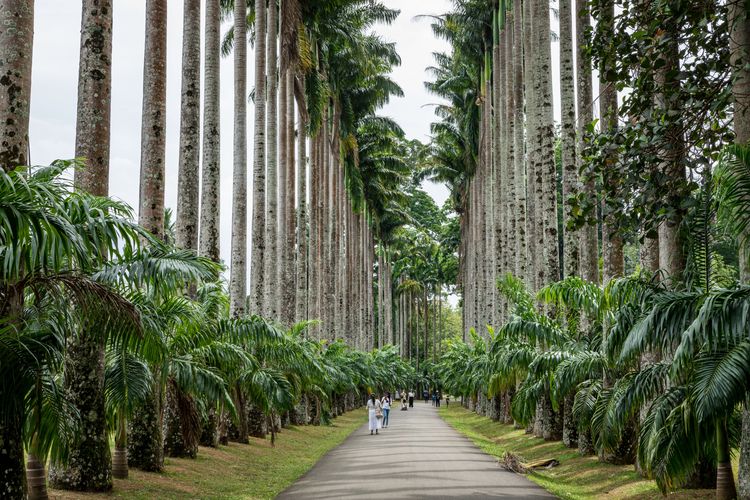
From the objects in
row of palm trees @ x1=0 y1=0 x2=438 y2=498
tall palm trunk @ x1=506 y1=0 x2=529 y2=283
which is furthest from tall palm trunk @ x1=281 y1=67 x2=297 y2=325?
tall palm trunk @ x1=506 y1=0 x2=529 y2=283

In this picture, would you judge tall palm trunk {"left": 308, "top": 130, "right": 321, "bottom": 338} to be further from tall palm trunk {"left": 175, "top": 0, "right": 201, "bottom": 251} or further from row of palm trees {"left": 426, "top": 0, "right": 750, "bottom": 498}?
tall palm trunk {"left": 175, "top": 0, "right": 201, "bottom": 251}

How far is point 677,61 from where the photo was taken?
1130 centimetres

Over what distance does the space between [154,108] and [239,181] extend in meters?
8.44

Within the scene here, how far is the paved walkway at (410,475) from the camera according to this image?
12602 millimetres

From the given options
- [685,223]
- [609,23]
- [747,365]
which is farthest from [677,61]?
[747,365]

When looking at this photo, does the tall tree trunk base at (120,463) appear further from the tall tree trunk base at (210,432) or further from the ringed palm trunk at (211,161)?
the tall tree trunk base at (210,432)

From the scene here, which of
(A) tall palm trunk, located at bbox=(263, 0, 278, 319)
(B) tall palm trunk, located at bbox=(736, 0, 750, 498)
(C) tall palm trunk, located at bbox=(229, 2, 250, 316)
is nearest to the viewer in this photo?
(B) tall palm trunk, located at bbox=(736, 0, 750, 498)

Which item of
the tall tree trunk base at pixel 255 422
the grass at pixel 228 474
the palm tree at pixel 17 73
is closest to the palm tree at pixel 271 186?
the tall tree trunk base at pixel 255 422

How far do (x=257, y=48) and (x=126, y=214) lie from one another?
65.5 ft

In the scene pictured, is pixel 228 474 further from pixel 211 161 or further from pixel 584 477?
pixel 211 161

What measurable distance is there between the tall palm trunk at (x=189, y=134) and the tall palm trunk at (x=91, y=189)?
494 cm

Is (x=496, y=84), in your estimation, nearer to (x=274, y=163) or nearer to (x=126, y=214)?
(x=274, y=163)

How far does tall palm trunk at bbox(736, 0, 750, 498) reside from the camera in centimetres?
878

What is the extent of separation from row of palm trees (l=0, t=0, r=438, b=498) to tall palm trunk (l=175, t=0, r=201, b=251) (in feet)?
0.11
